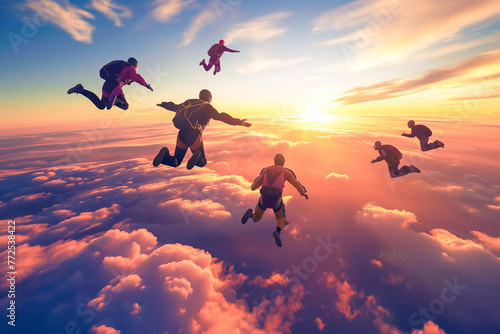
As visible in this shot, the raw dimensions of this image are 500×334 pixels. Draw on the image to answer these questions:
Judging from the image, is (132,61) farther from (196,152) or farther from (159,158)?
(196,152)

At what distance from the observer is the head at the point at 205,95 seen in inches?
149

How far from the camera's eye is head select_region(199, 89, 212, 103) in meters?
3.78

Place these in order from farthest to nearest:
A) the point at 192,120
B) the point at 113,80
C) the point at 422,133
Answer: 1. the point at 422,133
2. the point at 113,80
3. the point at 192,120

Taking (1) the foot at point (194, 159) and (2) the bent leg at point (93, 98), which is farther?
(2) the bent leg at point (93, 98)

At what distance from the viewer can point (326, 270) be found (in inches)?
2293

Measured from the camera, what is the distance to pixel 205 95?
12.4ft

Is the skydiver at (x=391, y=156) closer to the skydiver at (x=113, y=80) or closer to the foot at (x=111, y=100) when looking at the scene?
the skydiver at (x=113, y=80)

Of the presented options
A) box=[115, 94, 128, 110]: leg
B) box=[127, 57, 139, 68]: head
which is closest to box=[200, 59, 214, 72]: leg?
box=[127, 57, 139, 68]: head

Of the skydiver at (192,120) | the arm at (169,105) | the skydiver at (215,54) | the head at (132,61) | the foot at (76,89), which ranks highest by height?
the skydiver at (215,54)

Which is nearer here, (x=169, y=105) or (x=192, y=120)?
(x=192, y=120)

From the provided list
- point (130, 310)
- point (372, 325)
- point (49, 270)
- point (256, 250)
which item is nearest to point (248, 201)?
point (256, 250)

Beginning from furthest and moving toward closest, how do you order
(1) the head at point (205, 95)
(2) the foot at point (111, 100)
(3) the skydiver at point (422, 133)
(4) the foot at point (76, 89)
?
(3) the skydiver at point (422, 133)
(2) the foot at point (111, 100)
(4) the foot at point (76, 89)
(1) the head at point (205, 95)

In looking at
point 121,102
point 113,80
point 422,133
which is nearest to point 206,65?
point 113,80

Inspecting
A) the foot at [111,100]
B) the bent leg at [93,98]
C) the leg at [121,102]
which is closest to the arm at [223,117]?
the foot at [111,100]
